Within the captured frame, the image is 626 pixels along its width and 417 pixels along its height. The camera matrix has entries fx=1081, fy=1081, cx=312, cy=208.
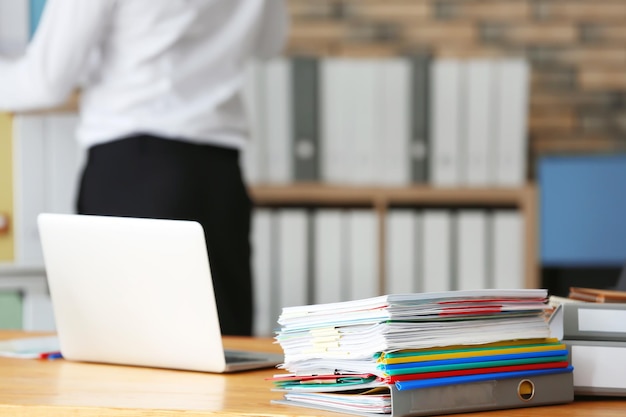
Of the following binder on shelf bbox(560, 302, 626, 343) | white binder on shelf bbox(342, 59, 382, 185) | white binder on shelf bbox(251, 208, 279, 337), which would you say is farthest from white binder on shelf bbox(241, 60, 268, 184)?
binder on shelf bbox(560, 302, 626, 343)

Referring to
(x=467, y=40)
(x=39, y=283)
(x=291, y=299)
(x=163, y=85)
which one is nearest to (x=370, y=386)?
(x=163, y=85)

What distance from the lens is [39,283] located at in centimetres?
233

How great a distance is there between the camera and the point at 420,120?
2.96 m

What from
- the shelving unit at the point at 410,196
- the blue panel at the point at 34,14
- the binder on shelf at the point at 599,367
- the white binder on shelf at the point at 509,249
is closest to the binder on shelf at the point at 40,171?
the blue panel at the point at 34,14

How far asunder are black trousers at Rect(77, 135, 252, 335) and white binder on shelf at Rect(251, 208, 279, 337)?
82cm

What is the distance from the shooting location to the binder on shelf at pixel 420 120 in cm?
296

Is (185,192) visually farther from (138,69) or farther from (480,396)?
(480,396)

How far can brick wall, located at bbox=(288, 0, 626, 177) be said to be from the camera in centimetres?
329

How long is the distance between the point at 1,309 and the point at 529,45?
70.8 inches

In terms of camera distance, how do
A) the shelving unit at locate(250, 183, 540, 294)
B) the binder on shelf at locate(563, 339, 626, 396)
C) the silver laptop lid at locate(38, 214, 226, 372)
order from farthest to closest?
1. the shelving unit at locate(250, 183, 540, 294)
2. the silver laptop lid at locate(38, 214, 226, 372)
3. the binder on shelf at locate(563, 339, 626, 396)

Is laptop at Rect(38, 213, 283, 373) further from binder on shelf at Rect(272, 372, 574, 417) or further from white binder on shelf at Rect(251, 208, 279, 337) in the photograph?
white binder on shelf at Rect(251, 208, 279, 337)

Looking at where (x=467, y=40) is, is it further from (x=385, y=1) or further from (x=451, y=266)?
(x=451, y=266)

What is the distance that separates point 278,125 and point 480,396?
2.05m

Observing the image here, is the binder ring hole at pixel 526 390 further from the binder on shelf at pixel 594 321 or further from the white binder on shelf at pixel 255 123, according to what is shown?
the white binder on shelf at pixel 255 123
